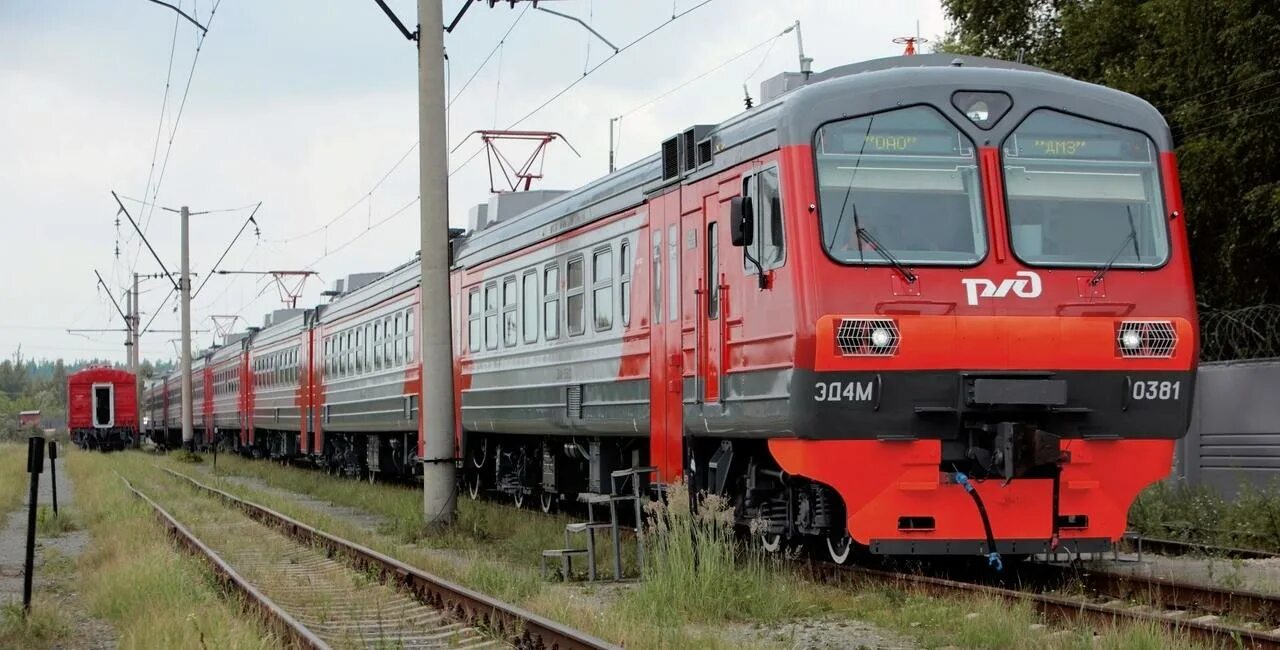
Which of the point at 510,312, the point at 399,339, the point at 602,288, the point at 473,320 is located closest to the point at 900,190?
the point at 602,288

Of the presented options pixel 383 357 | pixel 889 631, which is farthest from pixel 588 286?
pixel 383 357

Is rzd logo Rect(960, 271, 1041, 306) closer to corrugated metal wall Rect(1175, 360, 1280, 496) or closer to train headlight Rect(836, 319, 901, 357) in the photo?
train headlight Rect(836, 319, 901, 357)

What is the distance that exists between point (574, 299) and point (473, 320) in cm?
409

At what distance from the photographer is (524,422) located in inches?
674

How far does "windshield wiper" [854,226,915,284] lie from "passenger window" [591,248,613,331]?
13.8 feet

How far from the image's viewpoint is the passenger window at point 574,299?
604 inches

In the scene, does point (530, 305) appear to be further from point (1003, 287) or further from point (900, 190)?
point (1003, 287)

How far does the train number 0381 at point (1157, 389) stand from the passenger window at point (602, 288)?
509 cm

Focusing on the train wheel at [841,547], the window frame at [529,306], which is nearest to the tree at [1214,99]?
the window frame at [529,306]

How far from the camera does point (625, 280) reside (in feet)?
46.2

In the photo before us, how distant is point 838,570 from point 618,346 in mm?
3515

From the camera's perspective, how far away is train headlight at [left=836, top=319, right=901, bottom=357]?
10.3 metres

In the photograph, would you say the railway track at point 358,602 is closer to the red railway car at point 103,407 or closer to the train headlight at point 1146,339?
the train headlight at point 1146,339

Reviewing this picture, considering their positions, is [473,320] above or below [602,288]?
above
